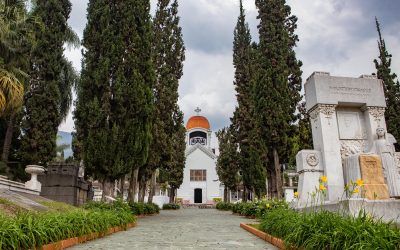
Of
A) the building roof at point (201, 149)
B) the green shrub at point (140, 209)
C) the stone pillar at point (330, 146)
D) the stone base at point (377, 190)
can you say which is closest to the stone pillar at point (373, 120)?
the stone pillar at point (330, 146)

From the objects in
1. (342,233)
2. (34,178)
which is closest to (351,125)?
(342,233)

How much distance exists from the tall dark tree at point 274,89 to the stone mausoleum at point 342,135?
265 inches

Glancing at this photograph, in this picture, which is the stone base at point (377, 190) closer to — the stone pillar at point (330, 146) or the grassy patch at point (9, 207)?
the stone pillar at point (330, 146)

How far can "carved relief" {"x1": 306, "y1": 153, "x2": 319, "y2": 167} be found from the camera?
9.33 metres

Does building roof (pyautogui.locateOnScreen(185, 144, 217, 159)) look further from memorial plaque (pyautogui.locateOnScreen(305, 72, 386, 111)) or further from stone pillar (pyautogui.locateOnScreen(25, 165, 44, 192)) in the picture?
memorial plaque (pyautogui.locateOnScreen(305, 72, 386, 111))

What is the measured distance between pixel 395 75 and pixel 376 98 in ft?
56.8

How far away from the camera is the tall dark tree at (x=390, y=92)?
2269cm

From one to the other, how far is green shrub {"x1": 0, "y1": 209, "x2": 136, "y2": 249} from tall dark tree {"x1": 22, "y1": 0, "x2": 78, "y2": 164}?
12642 millimetres

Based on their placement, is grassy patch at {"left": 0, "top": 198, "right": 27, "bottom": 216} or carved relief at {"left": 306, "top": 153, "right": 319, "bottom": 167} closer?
grassy patch at {"left": 0, "top": 198, "right": 27, "bottom": 216}

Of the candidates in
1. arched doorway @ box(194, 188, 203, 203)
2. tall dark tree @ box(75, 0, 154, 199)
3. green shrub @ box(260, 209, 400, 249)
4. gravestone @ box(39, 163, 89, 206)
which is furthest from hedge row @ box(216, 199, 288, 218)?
arched doorway @ box(194, 188, 203, 203)

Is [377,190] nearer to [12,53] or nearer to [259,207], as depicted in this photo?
[259,207]

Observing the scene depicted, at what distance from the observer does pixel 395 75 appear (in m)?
24.3

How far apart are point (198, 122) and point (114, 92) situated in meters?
41.8

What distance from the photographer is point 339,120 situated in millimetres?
9805
